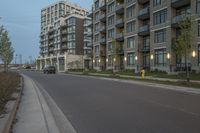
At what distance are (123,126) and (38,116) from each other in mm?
3278

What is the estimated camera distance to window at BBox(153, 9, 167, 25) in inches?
1836

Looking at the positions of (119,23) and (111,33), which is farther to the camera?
(111,33)

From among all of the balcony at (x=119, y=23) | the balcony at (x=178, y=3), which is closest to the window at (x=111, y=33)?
the balcony at (x=119, y=23)

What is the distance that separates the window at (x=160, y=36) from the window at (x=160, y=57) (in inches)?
64.8

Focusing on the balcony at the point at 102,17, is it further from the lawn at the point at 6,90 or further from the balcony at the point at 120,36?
the lawn at the point at 6,90

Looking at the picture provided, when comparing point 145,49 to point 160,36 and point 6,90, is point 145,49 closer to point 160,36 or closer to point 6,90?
point 160,36

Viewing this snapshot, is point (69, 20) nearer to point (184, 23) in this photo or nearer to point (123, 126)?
point (184, 23)

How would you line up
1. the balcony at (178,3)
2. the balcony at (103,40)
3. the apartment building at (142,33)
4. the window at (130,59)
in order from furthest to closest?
1. the balcony at (103,40)
2. the window at (130,59)
3. the apartment building at (142,33)
4. the balcony at (178,3)

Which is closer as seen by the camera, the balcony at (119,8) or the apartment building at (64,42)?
the balcony at (119,8)

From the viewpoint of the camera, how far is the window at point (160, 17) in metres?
46.6

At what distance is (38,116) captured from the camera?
10312 millimetres

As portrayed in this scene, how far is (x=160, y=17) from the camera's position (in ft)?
157

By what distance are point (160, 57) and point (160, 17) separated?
21.5 ft

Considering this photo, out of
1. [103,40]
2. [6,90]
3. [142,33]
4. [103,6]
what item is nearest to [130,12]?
[142,33]
